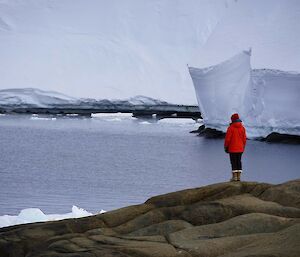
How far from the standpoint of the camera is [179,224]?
646 centimetres

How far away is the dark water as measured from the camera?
49.3 feet

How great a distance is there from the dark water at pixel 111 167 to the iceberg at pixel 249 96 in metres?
0.86

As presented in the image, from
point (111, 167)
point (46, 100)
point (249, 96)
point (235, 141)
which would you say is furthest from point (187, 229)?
point (46, 100)

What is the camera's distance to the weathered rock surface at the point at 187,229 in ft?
17.9

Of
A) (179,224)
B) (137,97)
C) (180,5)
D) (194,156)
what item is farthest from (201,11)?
(179,224)

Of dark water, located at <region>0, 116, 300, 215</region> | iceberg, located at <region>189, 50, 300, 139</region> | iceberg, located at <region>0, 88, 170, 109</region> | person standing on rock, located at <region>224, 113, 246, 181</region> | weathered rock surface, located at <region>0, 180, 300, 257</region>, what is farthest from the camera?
iceberg, located at <region>0, 88, 170, 109</region>

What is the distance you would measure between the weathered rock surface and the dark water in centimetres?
609

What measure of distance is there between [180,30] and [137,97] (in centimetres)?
1021

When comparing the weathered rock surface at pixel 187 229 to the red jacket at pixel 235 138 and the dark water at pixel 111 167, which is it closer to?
the red jacket at pixel 235 138

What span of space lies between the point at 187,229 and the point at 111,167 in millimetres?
15536

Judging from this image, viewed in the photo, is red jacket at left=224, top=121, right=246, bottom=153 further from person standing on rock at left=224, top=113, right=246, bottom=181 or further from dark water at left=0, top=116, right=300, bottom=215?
dark water at left=0, top=116, right=300, bottom=215

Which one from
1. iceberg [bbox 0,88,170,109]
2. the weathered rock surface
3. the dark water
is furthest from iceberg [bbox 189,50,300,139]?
the weathered rock surface

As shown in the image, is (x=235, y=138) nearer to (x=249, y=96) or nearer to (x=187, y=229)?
(x=187, y=229)

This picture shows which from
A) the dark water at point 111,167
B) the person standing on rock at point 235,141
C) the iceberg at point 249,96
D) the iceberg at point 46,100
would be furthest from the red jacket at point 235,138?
the iceberg at point 46,100
